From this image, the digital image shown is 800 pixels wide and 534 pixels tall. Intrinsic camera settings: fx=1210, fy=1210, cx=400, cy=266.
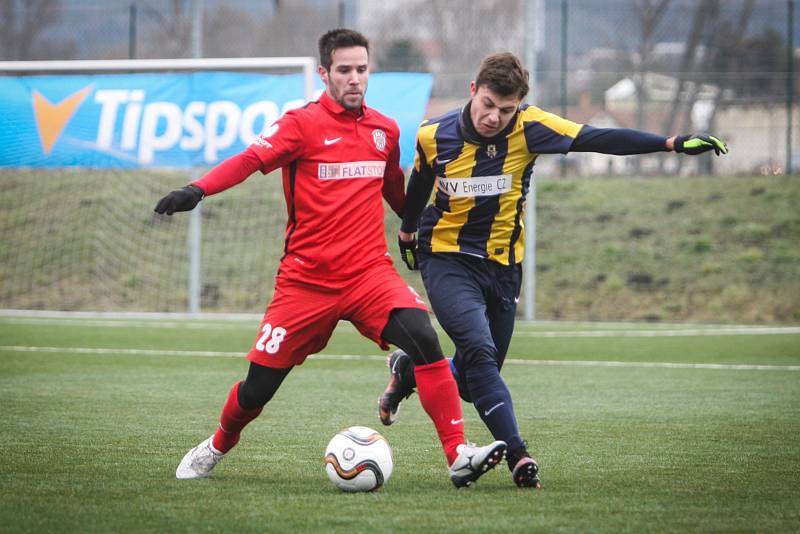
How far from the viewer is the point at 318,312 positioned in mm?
5480

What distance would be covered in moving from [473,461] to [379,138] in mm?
1590

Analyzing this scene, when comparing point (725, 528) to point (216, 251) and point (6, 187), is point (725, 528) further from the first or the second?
point (6, 187)

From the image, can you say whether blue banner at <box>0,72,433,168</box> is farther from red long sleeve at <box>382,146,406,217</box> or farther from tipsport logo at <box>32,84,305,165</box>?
red long sleeve at <box>382,146,406,217</box>

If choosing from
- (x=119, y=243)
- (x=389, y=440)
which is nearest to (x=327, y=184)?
(x=389, y=440)

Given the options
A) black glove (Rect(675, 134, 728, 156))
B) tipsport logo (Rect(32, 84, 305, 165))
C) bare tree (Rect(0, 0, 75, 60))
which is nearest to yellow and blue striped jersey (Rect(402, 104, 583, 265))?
black glove (Rect(675, 134, 728, 156))

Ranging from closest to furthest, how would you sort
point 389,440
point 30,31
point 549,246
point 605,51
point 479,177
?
point 479,177, point 389,440, point 549,246, point 605,51, point 30,31

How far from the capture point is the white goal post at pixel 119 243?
58.9ft

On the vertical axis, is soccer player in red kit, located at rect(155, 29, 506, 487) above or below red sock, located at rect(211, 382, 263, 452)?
above

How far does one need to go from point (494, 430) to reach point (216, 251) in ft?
45.8

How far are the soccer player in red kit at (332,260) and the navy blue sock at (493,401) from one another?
0.16 meters

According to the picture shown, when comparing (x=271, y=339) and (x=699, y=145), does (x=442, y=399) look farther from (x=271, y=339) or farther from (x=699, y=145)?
(x=699, y=145)

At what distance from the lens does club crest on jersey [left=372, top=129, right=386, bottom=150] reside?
569cm

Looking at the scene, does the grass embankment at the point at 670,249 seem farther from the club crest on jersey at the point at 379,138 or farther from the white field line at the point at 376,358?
the club crest on jersey at the point at 379,138

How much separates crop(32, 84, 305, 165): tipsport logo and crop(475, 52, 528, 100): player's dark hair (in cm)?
928
